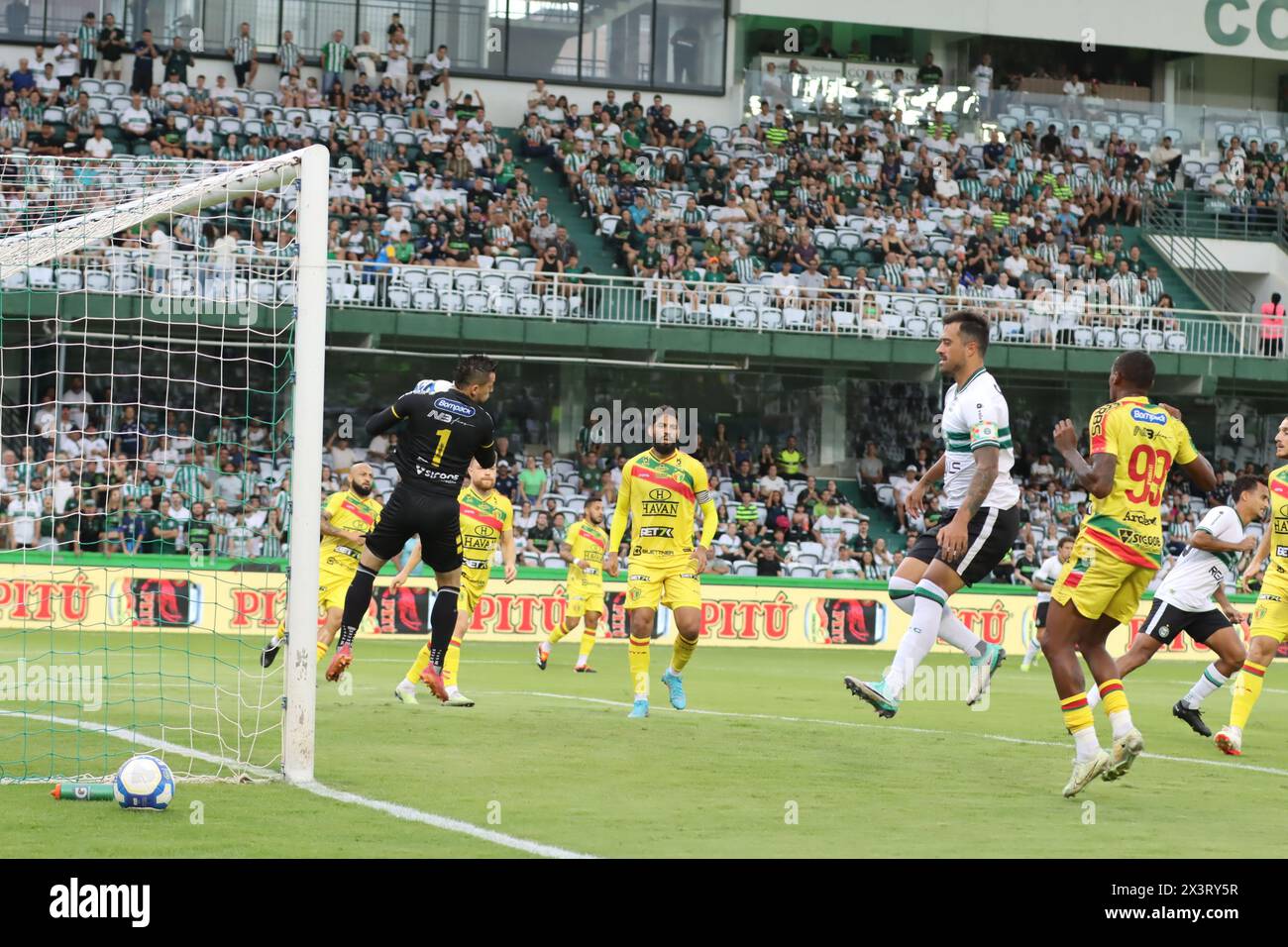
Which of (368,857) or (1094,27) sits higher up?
(1094,27)

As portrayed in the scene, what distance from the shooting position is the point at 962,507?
9898mm

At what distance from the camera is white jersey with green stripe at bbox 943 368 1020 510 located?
9.99 metres

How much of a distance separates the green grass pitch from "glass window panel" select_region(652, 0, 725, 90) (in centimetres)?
2686

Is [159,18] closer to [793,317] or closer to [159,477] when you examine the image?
[159,477]

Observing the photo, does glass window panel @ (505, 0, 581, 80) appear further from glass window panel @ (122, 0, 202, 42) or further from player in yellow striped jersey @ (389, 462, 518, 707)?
player in yellow striped jersey @ (389, 462, 518, 707)

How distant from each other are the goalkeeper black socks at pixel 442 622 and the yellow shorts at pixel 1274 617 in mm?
5905

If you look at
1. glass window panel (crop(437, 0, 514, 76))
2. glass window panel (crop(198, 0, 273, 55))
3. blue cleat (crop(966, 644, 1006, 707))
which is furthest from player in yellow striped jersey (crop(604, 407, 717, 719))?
glass window panel (crop(437, 0, 514, 76))

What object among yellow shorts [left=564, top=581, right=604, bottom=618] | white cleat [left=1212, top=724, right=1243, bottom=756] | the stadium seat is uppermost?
the stadium seat

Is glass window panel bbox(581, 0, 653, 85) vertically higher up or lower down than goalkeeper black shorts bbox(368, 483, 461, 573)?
higher up

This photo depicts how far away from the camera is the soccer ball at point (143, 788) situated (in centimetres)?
794
